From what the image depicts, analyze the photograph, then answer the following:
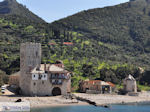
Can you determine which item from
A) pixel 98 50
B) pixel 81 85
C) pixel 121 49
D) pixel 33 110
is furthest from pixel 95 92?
pixel 121 49

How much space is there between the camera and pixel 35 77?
70625 millimetres

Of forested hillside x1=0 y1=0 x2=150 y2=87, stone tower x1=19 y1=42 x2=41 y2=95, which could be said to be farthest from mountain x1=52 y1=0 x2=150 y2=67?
stone tower x1=19 y1=42 x2=41 y2=95

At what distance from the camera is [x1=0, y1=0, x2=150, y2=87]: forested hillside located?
102 meters

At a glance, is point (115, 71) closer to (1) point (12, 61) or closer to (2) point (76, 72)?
(2) point (76, 72)

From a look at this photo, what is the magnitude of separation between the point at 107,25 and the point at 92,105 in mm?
135656

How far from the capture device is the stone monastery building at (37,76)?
70750 millimetres

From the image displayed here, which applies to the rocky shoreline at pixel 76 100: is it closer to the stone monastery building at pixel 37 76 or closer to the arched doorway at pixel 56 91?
the arched doorway at pixel 56 91

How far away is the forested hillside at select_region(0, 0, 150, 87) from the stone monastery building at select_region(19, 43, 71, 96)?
16.9m

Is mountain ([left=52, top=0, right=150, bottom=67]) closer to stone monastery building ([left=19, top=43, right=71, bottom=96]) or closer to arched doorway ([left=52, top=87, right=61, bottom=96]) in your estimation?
arched doorway ([left=52, top=87, right=61, bottom=96])

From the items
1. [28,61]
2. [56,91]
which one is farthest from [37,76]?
[56,91]

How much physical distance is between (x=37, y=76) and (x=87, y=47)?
72.0 m

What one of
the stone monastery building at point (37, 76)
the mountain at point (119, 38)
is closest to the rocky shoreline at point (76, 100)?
the stone monastery building at point (37, 76)

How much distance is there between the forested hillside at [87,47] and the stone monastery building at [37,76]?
55.3 ft

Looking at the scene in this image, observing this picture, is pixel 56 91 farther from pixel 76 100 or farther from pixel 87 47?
pixel 87 47
